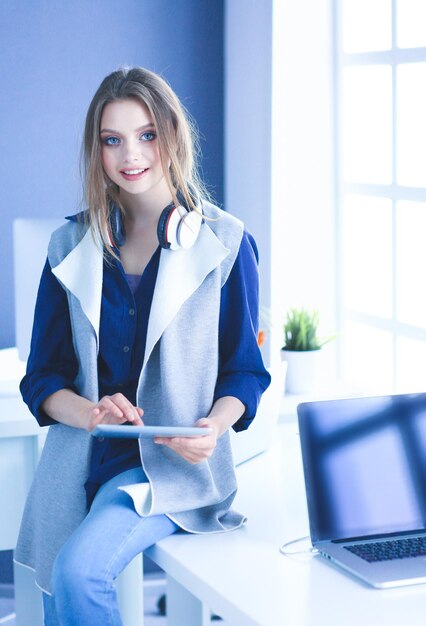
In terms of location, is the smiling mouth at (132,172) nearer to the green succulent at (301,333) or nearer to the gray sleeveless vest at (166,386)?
the gray sleeveless vest at (166,386)

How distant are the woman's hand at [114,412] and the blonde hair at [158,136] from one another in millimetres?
291

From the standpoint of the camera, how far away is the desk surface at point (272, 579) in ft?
4.66

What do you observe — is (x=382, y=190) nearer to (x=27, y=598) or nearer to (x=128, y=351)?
(x=128, y=351)

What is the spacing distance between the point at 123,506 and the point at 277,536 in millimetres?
265

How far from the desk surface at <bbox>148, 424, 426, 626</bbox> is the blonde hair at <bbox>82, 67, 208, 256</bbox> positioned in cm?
54

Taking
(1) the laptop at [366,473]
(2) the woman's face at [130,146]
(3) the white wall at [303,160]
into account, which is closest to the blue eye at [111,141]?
(2) the woman's face at [130,146]

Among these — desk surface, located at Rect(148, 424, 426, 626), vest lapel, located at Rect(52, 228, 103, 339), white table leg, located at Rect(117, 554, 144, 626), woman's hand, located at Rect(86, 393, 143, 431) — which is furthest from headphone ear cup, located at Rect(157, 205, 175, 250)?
white table leg, located at Rect(117, 554, 144, 626)

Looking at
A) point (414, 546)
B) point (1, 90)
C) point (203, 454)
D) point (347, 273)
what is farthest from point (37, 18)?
point (414, 546)

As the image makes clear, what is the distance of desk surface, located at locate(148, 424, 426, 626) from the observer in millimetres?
1419

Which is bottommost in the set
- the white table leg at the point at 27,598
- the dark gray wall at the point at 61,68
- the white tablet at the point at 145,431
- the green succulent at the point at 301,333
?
the white table leg at the point at 27,598

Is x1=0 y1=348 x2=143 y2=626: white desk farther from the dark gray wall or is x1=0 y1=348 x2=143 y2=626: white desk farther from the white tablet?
the dark gray wall

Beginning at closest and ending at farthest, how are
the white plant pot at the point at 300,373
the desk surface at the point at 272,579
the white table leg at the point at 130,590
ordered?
the desk surface at the point at 272,579 → the white table leg at the point at 130,590 → the white plant pot at the point at 300,373

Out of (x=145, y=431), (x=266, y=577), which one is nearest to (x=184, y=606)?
(x=266, y=577)

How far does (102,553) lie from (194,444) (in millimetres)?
224
